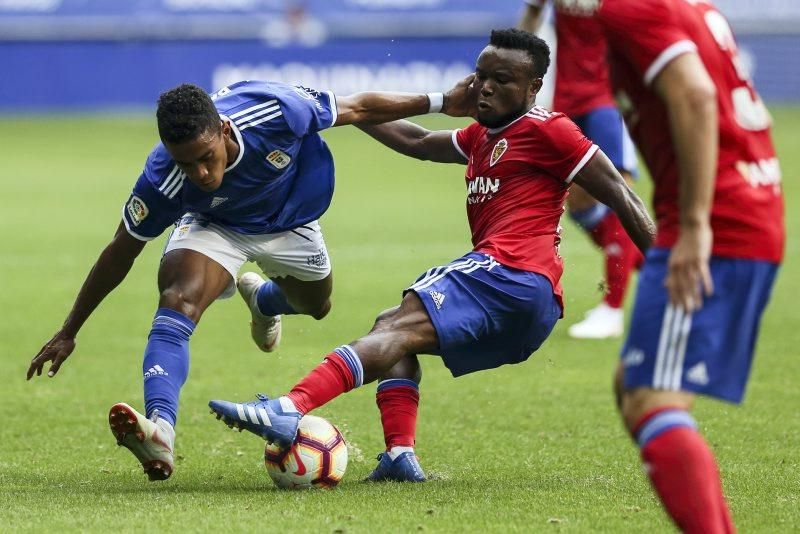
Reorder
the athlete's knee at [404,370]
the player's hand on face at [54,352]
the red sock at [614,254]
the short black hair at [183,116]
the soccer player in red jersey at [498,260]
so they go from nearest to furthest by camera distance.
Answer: the short black hair at [183,116] → the soccer player in red jersey at [498,260] → the athlete's knee at [404,370] → the player's hand on face at [54,352] → the red sock at [614,254]

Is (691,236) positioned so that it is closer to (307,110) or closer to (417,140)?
(307,110)

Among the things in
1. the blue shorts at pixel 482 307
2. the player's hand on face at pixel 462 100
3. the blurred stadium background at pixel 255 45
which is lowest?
the blurred stadium background at pixel 255 45

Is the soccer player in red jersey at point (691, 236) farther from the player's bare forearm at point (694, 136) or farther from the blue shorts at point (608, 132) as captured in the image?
the blue shorts at point (608, 132)

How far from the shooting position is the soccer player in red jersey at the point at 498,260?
5.72 meters

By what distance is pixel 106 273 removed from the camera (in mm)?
6238

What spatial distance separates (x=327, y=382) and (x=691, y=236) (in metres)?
2.06

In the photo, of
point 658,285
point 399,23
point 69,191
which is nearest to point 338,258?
point 69,191

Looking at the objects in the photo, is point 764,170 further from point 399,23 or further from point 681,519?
point 399,23

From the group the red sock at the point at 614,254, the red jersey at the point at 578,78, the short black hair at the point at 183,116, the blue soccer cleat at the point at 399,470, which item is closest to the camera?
the short black hair at the point at 183,116

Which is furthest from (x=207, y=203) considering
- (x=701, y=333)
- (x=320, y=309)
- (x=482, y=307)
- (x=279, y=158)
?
(x=701, y=333)

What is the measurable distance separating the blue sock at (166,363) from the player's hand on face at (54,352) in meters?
0.44

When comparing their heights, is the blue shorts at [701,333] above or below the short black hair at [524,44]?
below

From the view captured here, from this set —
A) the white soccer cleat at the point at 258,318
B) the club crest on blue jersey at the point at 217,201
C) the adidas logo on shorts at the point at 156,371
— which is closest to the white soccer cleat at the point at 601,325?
the white soccer cleat at the point at 258,318

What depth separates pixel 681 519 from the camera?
156 inches
